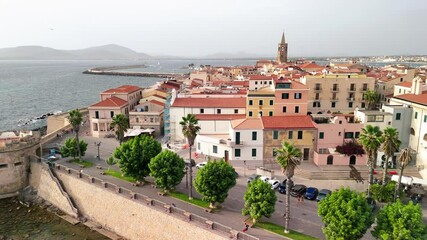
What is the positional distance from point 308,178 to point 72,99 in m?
126

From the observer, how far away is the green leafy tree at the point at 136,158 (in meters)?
41.4

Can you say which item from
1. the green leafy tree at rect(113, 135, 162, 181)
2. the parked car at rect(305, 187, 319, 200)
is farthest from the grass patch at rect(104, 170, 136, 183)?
the parked car at rect(305, 187, 319, 200)

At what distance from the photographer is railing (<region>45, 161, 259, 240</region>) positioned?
2953cm

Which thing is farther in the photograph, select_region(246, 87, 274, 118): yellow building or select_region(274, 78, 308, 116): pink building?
select_region(246, 87, 274, 118): yellow building

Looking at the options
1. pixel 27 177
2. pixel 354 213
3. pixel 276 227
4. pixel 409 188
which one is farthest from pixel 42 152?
pixel 409 188

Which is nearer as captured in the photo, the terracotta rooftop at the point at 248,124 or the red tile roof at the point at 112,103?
the terracotta rooftop at the point at 248,124

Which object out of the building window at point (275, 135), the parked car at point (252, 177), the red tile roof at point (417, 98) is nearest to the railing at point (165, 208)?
the parked car at point (252, 177)

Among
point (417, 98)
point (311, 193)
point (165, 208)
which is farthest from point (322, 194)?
point (417, 98)

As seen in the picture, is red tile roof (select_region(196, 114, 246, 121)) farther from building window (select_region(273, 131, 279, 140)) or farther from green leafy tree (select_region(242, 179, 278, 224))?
green leafy tree (select_region(242, 179, 278, 224))

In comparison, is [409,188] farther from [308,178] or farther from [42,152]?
[42,152]

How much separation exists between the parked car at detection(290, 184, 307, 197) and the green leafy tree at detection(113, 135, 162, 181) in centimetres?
1785

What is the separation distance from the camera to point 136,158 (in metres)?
41.4

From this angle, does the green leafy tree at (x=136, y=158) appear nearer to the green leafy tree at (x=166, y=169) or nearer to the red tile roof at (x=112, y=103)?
the green leafy tree at (x=166, y=169)

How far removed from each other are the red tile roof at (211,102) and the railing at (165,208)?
24394mm
